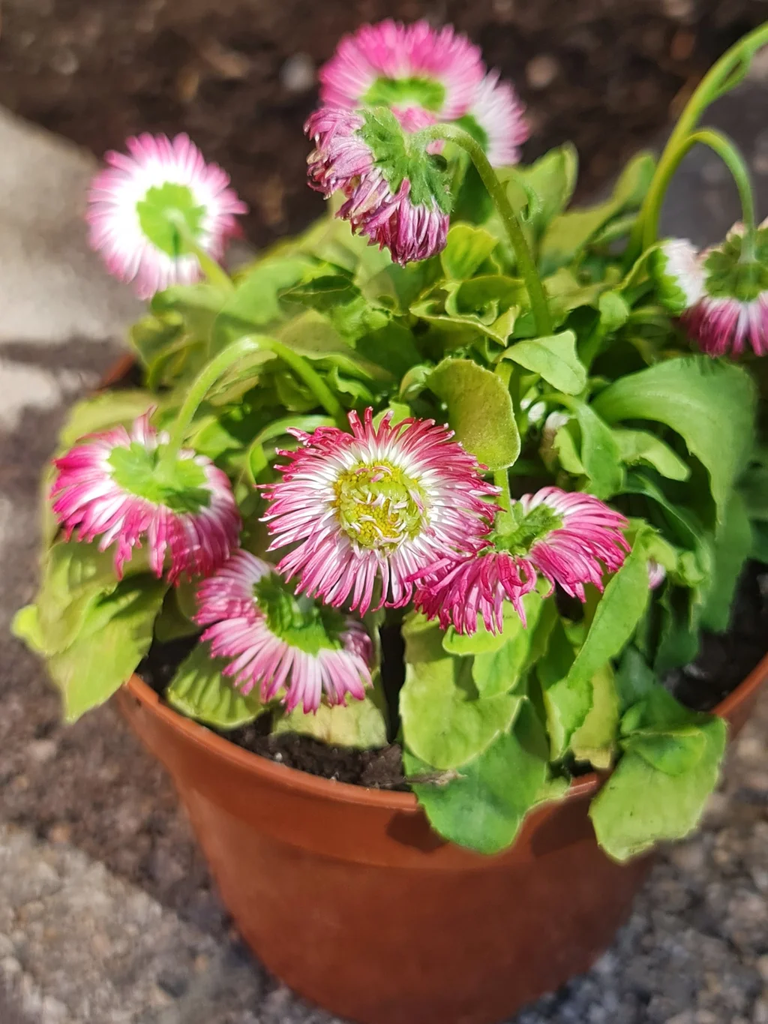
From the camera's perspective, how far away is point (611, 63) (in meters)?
1.22

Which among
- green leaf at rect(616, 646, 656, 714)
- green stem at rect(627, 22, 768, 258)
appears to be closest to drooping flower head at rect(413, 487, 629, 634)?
green leaf at rect(616, 646, 656, 714)

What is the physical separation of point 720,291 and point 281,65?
889 mm

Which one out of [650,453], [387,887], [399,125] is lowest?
[387,887]

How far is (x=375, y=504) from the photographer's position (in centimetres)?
41

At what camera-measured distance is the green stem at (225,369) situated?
1.40 ft

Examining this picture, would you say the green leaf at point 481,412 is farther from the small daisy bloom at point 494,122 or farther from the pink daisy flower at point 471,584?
the small daisy bloom at point 494,122

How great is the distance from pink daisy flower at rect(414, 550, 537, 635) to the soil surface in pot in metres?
0.14

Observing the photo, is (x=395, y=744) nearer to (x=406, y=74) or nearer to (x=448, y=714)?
(x=448, y=714)

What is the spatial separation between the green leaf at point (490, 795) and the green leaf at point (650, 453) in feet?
0.51

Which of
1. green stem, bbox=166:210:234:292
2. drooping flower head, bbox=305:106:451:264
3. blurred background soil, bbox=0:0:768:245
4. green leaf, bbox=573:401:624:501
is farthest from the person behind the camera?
blurred background soil, bbox=0:0:768:245

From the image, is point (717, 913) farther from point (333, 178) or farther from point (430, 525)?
point (333, 178)

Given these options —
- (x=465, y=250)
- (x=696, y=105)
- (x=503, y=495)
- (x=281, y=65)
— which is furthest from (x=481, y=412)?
(x=281, y=65)

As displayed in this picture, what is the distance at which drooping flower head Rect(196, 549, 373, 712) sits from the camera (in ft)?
1.62

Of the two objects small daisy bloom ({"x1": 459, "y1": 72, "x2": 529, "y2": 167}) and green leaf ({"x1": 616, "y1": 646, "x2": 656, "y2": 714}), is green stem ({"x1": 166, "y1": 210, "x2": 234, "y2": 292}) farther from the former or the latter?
green leaf ({"x1": 616, "y1": 646, "x2": 656, "y2": 714})
